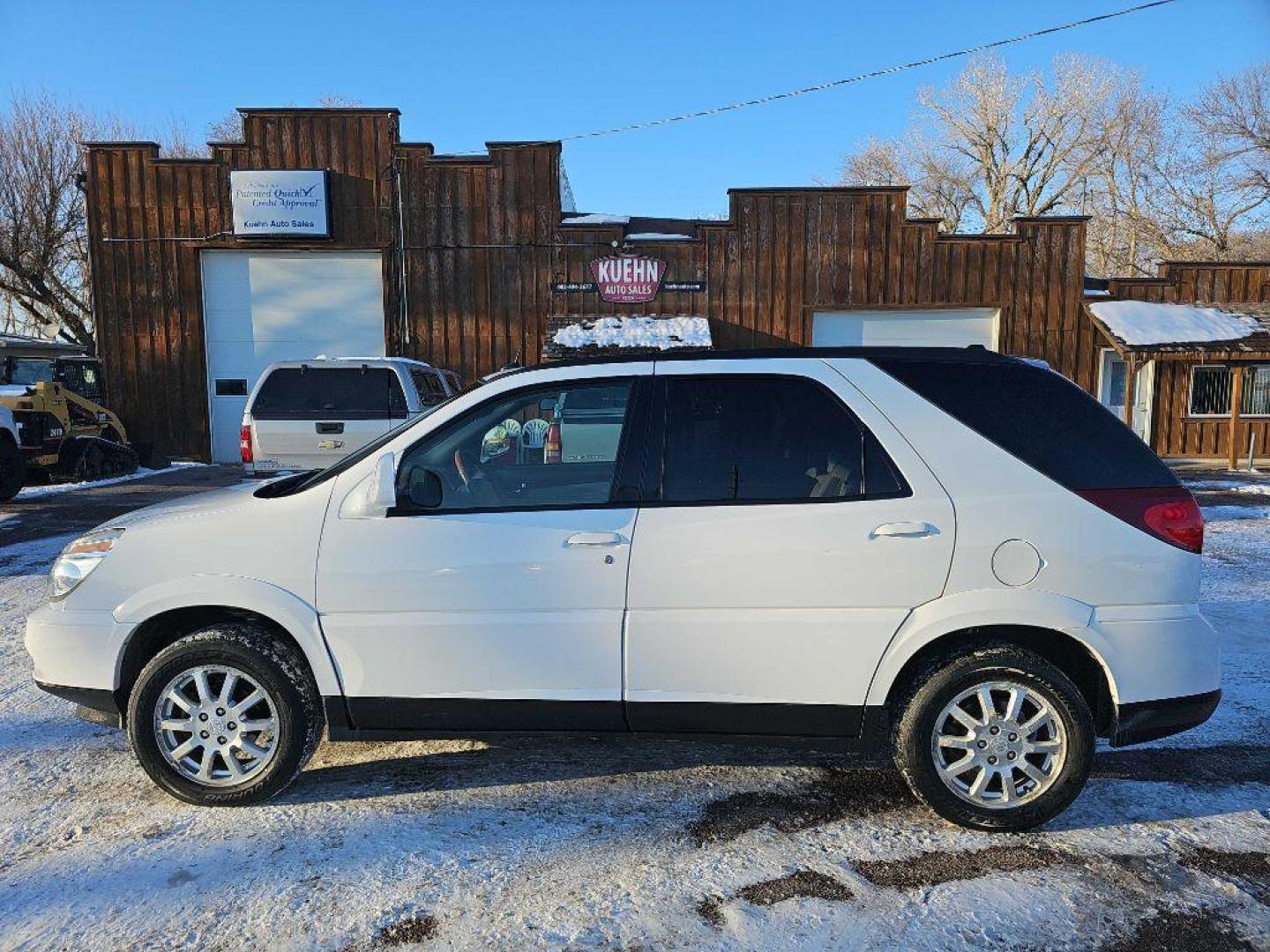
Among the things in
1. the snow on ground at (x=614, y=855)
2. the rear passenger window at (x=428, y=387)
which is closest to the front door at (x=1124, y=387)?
the rear passenger window at (x=428, y=387)

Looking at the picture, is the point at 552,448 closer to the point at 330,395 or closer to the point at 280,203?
the point at 330,395

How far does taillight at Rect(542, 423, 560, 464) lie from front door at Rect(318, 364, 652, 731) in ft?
2.30

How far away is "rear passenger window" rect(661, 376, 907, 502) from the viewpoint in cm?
312

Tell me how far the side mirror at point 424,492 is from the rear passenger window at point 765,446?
90 centimetres

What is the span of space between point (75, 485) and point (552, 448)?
14534 millimetres

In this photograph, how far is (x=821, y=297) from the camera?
722 inches

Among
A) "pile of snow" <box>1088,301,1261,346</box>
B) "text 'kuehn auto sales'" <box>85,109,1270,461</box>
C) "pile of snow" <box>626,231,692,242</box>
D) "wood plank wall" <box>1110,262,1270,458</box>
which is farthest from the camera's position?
"wood plank wall" <box>1110,262,1270,458</box>

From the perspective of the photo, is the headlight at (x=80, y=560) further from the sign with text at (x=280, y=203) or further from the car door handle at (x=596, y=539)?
the sign with text at (x=280, y=203)

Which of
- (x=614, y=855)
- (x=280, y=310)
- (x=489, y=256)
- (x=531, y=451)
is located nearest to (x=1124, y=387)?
(x=489, y=256)

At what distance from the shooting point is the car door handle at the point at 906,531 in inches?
118

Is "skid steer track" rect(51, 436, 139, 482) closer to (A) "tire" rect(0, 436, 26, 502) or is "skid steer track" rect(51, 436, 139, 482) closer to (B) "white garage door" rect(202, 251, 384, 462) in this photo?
(A) "tire" rect(0, 436, 26, 502)

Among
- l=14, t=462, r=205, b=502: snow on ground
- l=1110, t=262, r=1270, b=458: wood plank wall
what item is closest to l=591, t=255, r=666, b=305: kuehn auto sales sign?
l=14, t=462, r=205, b=502: snow on ground

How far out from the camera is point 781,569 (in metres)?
3.01

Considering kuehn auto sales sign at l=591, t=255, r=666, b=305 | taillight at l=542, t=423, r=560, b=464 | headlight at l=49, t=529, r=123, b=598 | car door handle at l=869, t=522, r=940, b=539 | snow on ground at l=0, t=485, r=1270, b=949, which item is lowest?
snow on ground at l=0, t=485, r=1270, b=949
